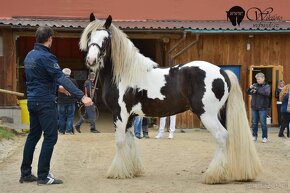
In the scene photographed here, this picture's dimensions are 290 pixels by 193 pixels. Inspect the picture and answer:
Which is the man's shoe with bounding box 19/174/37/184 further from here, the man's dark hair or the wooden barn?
the wooden barn

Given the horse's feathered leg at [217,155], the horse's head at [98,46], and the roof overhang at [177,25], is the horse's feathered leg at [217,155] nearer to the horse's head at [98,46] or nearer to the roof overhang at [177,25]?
the horse's head at [98,46]

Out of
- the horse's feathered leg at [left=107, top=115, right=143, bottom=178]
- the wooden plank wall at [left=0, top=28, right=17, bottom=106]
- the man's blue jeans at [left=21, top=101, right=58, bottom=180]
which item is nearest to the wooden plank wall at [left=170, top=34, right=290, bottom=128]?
the wooden plank wall at [left=0, top=28, right=17, bottom=106]

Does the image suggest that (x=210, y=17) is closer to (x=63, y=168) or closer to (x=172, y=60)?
(x=172, y=60)

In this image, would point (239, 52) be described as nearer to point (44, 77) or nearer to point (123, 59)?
point (123, 59)

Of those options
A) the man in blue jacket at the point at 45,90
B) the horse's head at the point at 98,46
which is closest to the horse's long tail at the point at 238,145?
the horse's head at the point at 98,46

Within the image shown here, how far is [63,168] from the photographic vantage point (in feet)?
24.9

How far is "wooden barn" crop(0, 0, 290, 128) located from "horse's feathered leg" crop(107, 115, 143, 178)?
22.8 ft

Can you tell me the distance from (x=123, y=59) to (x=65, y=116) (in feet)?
19.8

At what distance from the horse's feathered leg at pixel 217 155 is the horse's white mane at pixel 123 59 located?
109cm

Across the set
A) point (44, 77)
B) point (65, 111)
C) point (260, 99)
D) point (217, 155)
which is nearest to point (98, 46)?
point (44, 77)

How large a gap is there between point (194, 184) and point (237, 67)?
8745 millimetres

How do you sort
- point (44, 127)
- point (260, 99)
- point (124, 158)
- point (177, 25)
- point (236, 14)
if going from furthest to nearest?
point (236, 14), point (177, 25), point (260, 99), point (124, 158), point (44, 127)

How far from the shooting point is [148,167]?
7.73 m

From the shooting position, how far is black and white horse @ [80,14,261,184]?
254 inches
